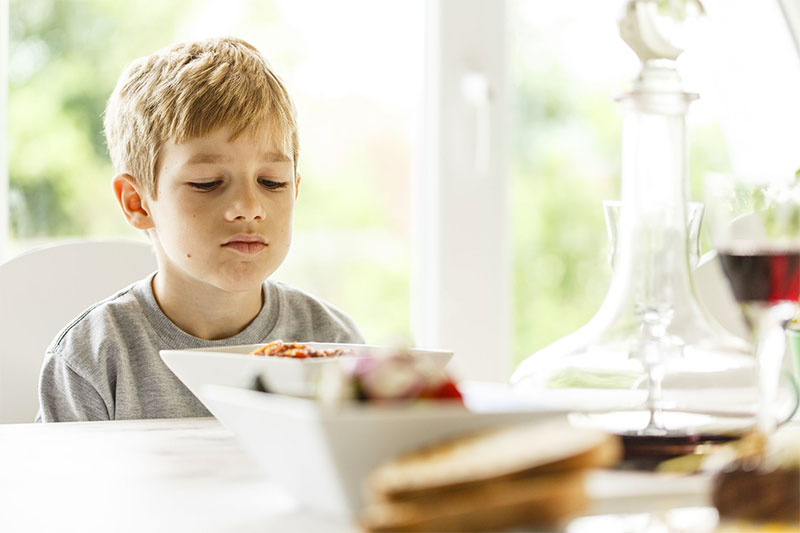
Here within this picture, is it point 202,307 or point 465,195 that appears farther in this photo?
point 465,195

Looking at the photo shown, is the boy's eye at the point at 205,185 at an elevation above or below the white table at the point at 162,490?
above

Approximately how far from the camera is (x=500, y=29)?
2.66m

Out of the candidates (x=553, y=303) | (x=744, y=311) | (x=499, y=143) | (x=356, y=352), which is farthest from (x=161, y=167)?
(x=553, y=303)

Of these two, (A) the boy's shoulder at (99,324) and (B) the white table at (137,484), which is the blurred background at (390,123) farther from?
(B) the white table at (137,484)

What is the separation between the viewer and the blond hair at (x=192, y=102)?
1566 millimetres

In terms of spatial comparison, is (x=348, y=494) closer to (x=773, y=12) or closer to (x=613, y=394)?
(x=613, y=394)

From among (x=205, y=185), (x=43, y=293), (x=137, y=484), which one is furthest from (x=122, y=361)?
(x=137, y=484)

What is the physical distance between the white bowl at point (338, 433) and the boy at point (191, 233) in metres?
0.85

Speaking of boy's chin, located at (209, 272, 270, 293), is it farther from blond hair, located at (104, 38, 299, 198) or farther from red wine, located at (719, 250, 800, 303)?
red wine, located at (719, 250, 800, 303)

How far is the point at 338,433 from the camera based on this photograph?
565 millimetres

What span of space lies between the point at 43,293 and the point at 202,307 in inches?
9.1

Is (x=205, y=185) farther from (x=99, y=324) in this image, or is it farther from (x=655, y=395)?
(x=655, y=395)

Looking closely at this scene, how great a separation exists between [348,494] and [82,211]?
2109 mm

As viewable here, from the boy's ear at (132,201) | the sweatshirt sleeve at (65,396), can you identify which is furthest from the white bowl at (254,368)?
the boy's ear at (132,201)
